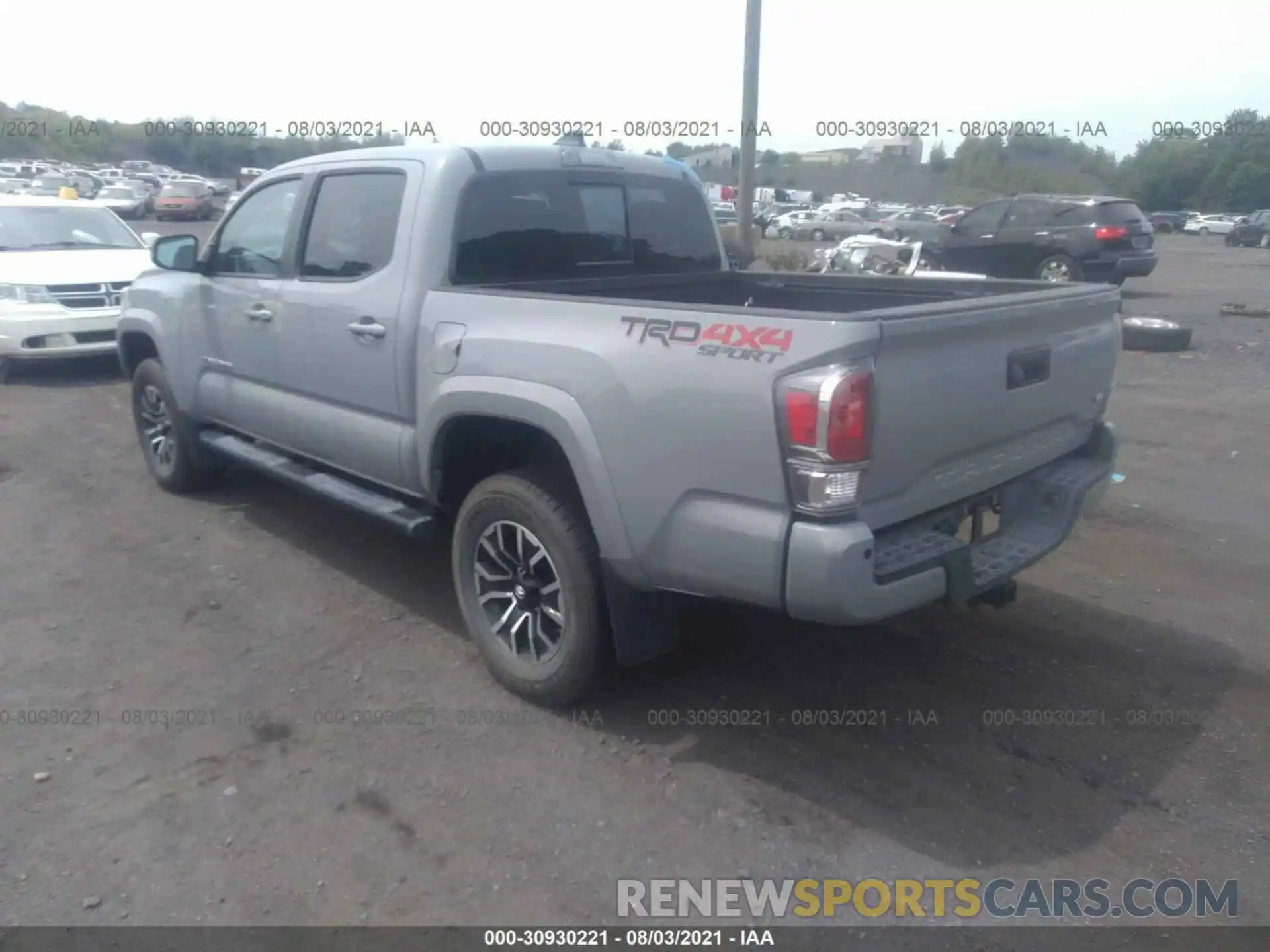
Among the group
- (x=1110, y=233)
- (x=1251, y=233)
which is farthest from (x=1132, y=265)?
(x=1251, y=233)

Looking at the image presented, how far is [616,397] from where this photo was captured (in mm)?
3455

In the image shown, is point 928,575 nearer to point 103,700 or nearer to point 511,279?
point 511,279

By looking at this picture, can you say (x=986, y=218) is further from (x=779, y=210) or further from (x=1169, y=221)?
(x=1169, y=221)

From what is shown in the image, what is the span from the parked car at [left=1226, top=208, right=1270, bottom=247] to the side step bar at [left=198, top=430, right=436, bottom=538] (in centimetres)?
4230

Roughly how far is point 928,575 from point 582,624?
121 centimetres

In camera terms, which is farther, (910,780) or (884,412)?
(910,780)

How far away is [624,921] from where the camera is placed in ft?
9.85

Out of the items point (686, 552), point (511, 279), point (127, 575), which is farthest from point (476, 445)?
point (127, 575)

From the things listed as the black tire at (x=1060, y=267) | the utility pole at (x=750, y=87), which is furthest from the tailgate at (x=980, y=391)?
the black tire at (x=1060, y=267)

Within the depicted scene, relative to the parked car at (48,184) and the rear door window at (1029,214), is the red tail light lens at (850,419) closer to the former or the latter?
the rear door window at (1029,214)

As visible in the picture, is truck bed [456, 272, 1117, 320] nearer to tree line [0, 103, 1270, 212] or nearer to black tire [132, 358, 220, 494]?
black tire [132, 358, 220, 494]

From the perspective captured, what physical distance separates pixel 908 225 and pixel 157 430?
30.4 meters

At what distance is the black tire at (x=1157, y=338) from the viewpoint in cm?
1215

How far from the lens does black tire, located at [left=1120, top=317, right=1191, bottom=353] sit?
39.9ft
